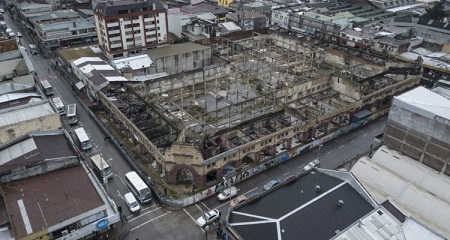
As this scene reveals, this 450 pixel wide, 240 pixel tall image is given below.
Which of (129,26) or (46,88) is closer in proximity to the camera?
(46,88)

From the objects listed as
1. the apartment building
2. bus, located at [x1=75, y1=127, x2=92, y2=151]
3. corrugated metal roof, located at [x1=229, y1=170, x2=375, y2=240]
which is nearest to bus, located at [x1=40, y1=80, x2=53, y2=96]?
the apartment building

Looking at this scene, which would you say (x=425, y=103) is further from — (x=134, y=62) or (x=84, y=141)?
(x=134, y=62)

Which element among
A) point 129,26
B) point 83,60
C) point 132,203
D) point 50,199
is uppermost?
point 129,26

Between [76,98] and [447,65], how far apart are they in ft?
323

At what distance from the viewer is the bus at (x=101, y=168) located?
5944 cm

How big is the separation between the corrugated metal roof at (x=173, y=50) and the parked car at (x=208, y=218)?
56186 millimetres

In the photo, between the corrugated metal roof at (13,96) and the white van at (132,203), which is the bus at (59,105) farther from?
the white van at (132,203)

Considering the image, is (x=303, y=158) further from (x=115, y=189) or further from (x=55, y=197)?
(x=55, y=197)

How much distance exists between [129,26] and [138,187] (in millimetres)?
60277

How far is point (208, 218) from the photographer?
50.7 m

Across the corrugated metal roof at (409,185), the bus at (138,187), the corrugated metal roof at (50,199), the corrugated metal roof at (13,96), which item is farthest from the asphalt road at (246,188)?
the corrugated metal roof at (13,96)

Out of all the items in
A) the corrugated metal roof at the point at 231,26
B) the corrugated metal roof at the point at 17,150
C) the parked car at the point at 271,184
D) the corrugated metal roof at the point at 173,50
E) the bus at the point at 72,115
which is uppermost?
the corrugated metal roof at the point at 231,26

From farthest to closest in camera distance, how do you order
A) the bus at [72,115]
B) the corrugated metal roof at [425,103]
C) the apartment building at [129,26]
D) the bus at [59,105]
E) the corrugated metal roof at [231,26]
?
1. the corrugated metal roof at [231,26]
2. the apartment building at [129,26]
3. the bus at [59,105]
4. the bus at [72,115]
5. the corrugated metal roof at [425,103]

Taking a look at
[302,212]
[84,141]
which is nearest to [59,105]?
[84,141]
